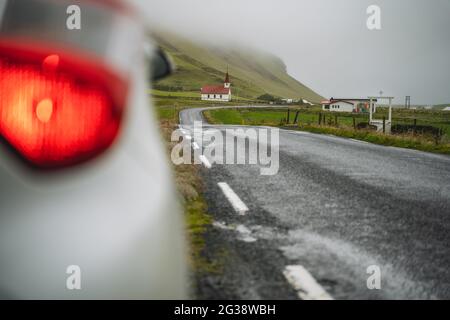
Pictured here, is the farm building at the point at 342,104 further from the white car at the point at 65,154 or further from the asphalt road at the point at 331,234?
the white car at the point at 65,154

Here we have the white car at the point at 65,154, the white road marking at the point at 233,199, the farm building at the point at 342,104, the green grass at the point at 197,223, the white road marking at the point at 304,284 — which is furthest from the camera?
the farm building at the point at 342,104

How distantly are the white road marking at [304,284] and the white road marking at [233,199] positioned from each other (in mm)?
1455

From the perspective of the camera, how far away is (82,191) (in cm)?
116

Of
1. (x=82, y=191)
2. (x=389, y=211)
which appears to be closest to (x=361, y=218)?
(x=389, y=211)

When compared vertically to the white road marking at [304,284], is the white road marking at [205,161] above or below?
above

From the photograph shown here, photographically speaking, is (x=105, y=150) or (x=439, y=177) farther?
(x=439, y=177)

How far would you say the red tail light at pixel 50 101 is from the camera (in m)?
1.14

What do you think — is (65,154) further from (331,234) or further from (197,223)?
(331,234)

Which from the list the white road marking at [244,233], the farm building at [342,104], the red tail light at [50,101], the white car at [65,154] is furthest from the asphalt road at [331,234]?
the farm building at [342,104]

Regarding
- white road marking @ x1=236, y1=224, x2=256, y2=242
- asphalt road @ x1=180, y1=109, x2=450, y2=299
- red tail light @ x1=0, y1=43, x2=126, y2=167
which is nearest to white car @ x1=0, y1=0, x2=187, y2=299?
red tail light @ x1=0, y1=43, x2=126, y2=167

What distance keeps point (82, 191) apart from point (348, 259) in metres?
2.17

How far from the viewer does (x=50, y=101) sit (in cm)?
117

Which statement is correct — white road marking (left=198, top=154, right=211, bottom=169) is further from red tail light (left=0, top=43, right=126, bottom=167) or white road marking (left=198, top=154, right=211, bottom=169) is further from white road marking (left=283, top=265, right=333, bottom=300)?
red tail light (left=0, top=43, right=126, bottom=167)
